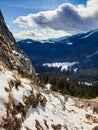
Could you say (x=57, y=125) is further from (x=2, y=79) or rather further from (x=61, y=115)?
(x=2, y=79)

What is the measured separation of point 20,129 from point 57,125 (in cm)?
1264

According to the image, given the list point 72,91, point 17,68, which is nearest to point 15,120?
point 17,68

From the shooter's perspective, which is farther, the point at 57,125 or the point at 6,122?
the point at 57,125

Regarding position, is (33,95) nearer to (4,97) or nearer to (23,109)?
(23,109)

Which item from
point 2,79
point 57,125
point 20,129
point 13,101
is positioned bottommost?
point 57,125

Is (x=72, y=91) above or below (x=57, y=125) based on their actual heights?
below

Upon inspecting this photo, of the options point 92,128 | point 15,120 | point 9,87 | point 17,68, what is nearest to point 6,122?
point 15,120

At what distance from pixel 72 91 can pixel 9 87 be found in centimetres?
12954

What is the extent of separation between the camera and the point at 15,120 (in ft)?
123

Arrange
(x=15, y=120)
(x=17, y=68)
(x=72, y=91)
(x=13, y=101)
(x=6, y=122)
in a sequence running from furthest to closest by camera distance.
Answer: (x=72, y=91), (x=17, y=68), (x=13, y=101), (x=15, y=120), (x=6, y=122)

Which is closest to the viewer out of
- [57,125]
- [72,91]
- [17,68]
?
[57,125]

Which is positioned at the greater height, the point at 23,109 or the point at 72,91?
the point at 23,109

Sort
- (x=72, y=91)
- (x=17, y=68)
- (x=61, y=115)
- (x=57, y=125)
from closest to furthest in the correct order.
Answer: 1. (x=57, y=125)
2. (x=61, y=115)
3. (x=17, y=68)
4. (x=72, y=91)

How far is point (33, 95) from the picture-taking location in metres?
49.2
